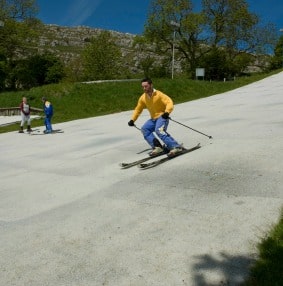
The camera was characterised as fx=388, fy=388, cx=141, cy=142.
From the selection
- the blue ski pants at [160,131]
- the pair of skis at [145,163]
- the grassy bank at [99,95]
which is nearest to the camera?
the pair of skis at [145,163]

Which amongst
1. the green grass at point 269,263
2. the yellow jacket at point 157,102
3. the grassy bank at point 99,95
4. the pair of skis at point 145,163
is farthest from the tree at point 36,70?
the green grass at point 269,263

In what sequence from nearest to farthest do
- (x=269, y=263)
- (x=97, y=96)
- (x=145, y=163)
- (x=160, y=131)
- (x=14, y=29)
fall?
1. (x=269, y=263)
2. (x=145, y=163)
3. (x=160, y=131)
4. (x=97, y=96)
5. (x=14, y=29)

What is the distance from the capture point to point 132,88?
31.1m

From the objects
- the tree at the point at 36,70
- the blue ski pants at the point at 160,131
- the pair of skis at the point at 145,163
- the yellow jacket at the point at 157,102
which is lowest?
the pair of skis at the point at 145,163

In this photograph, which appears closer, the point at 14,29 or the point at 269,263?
the point at 269,263

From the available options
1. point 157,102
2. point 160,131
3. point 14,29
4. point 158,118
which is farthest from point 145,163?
point 14,29

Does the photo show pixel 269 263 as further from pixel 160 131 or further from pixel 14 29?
pixel 14 29

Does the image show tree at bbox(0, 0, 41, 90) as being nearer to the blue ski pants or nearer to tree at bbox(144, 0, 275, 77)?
tree at bbox(144, 0, 275, 77)

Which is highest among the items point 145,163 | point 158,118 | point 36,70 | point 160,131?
point 36,70

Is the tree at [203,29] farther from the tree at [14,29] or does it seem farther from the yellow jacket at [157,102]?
the yellow jacket at [157,102]

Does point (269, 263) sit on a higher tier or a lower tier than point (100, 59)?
lower

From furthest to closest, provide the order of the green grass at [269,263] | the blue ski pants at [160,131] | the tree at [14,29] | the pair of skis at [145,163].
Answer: the tree at [14,29] → the blue ski pants at [160,131] → the pair of skis at [145,163] → the green grass at [269,263]

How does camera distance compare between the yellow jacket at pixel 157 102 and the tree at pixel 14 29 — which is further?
the tree at pixel 14 29

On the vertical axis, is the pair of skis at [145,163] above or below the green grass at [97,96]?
below
